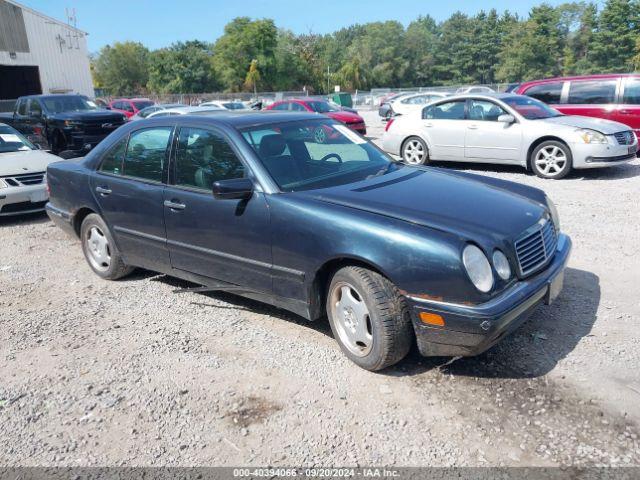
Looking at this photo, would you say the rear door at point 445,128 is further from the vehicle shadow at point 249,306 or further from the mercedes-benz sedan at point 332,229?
the vehicle shadow at point 249,306

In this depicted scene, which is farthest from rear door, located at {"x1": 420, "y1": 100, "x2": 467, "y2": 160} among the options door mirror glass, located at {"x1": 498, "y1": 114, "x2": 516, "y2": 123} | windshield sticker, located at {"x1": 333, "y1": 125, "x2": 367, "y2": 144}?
windshield sticker, located at {"x1": 333, "y1": 125, "x2": 367, "y2": 144}

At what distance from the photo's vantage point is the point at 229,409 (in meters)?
3.22

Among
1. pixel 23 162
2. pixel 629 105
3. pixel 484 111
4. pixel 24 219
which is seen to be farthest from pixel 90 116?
pixel 629 105

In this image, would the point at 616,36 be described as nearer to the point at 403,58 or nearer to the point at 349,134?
the point at 403,58

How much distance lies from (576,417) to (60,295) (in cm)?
447

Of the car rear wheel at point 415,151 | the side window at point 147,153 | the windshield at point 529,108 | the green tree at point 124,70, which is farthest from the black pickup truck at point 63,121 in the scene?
the green tree at point 124,70

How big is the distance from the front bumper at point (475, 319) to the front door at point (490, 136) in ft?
22.8

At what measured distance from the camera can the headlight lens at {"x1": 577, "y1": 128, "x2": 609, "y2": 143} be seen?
901 centimetres

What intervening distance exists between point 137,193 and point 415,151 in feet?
24.5

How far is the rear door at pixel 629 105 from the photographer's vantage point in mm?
10844

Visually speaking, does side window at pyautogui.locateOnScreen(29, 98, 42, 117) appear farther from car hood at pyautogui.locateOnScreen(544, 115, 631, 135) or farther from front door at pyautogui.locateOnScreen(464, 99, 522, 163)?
car hood at pyautogui.locateOnScreen(544, 115, 631, 135)

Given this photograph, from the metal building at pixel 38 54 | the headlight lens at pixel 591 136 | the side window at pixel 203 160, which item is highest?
the metal building at pixel 38 54

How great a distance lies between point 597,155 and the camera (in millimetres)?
8961

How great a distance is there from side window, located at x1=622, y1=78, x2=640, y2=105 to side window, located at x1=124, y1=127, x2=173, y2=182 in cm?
1015
